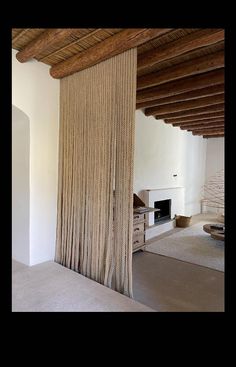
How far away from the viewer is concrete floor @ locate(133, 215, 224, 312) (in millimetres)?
2537

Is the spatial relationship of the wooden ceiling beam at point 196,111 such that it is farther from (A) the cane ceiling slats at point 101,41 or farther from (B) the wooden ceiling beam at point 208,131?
(B) the wooden ceiling beam at point 208,131

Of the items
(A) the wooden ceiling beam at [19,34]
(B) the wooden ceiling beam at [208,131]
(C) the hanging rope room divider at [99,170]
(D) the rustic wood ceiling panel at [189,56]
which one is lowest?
(C) the hanging rope room divider at [99,170]

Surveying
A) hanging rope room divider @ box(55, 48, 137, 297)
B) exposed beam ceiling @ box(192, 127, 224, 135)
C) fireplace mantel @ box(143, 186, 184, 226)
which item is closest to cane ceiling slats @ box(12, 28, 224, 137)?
hanging rope room divider @ box(55, 48, 137, 297)

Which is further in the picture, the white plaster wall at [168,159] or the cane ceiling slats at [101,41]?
the white plaster wall at [168,159]

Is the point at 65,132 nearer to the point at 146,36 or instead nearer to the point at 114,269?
the point at 146,36

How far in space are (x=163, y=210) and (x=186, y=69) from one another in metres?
3.95

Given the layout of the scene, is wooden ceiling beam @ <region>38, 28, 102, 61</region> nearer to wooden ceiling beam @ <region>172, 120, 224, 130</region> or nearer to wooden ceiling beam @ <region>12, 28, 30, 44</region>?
wooden ceiling beam @ <region>12, 28, 30, 44</region>

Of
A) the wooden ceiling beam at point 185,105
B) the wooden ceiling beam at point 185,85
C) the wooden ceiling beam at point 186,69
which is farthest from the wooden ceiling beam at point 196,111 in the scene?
the wooden ceiling beam at point 186,69

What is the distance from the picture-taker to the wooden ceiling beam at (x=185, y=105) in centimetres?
434

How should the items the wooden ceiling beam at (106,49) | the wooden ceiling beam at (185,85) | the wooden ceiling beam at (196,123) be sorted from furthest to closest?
the wooden ceiling beam at (196,123) < the wooden ceiling beam at (185,85) < the wooden ceiling beam at (106,49)

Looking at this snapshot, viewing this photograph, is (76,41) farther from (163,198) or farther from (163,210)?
(163,210)

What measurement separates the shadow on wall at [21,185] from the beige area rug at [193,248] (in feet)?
7.68

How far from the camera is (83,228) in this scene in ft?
9.36
